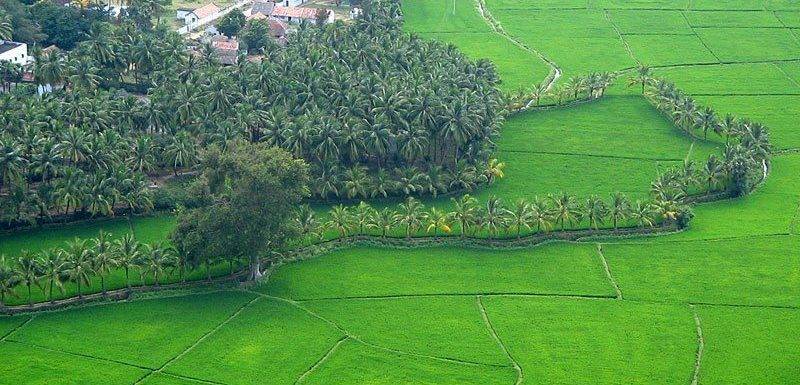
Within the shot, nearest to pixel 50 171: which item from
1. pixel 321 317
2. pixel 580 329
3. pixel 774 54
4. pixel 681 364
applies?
pixel 321 317

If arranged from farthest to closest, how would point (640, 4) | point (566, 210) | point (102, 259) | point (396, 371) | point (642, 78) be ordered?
point (640, 4)
point (642, 78)
point (566, 210)
point (102, 259)
point (396, 371)

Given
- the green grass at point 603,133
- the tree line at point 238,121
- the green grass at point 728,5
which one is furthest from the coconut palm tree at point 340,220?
the green grass at point 728,5

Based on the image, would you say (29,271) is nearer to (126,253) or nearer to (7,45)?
(126,253)

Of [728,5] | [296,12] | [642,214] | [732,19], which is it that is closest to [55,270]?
[642,214]

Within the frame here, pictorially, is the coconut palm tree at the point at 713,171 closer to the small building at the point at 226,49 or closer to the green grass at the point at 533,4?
the small building at the point at 226,49

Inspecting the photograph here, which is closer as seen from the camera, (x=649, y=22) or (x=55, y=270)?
(x=55, y=270)

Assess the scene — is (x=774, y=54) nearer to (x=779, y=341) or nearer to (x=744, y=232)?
(x=744, y=232)

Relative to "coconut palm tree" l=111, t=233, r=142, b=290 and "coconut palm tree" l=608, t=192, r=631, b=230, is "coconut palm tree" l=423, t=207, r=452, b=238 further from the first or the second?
"coconut palm tree" l=111, t=233, r=142, b=290
